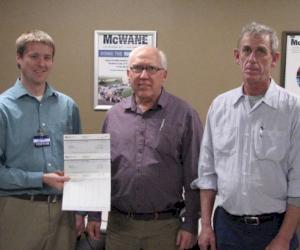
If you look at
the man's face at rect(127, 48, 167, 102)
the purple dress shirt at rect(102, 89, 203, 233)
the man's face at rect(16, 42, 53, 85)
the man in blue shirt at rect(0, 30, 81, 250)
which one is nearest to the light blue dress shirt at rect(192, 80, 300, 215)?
the purple dress shirt at rect(102, 89, 203, 233)

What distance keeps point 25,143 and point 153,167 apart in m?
0.64

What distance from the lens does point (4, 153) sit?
197 centimetres

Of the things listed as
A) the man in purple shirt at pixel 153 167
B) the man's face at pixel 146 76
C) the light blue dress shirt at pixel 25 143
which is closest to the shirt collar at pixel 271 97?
the man in purple shirt at pixel 153 167

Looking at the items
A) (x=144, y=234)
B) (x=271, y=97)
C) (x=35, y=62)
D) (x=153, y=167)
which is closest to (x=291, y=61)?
(x=271, y=97)

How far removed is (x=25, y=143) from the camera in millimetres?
1968

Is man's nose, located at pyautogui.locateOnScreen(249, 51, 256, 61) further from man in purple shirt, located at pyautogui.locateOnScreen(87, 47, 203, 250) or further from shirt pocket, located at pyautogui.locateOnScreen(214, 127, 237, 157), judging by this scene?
man in purple shirt, located at pyautogui.locateOnScreen(87, 47, 203, 250)

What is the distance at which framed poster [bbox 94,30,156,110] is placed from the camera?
3426mm

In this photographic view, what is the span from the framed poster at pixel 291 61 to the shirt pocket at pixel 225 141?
68.5 inches

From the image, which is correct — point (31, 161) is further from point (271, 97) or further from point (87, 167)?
point (271, 97)

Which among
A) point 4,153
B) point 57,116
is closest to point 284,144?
point 57,116

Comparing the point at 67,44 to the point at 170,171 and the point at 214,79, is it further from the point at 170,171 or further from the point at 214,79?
the point at 170,171

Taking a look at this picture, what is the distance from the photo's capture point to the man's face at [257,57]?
1.78m

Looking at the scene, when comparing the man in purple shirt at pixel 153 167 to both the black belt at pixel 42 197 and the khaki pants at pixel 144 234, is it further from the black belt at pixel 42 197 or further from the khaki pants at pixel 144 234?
the black belt at pixel 42 197

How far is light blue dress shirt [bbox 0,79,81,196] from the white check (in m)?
0.11
